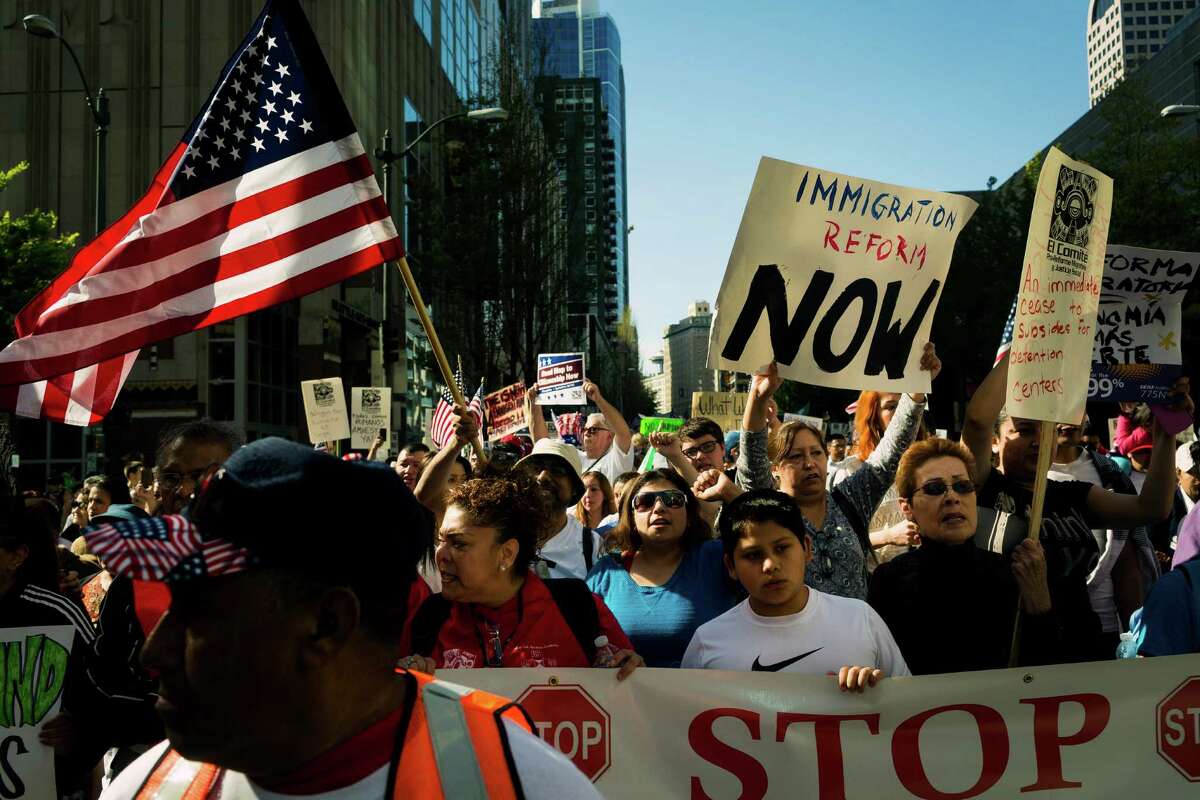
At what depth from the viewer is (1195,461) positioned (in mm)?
6707

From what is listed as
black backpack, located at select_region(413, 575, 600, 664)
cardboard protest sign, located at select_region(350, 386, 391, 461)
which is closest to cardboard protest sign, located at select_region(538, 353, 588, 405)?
cardboard protest sign, located at select_region(350, 386, 391, 461)

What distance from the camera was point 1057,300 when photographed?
444cm

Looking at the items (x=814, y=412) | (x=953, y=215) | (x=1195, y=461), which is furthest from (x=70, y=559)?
(x=814, y=412)

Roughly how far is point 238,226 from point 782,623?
269 centimetres

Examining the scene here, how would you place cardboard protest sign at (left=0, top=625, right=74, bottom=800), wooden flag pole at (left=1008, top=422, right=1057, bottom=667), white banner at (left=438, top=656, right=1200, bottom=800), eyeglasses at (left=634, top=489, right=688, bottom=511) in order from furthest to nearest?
1. eyeglasses at (left=634, top=489, right=688, bottom=511)
2. wooden flag pole at (left=1008, top=422, right=1057, bottom=667)
3. white banner at (left=438, top=656, right=1200, bottom=800)
4. cardboard protest sign at (left=0, top=625, right=74, bottom=800)

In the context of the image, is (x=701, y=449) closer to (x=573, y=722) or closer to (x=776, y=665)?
(x=776, y=665)

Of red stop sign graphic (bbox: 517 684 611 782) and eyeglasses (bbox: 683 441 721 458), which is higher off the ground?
eyeglasses (bbox: 683 441 721 458)

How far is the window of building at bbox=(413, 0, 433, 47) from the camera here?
41.6 metres

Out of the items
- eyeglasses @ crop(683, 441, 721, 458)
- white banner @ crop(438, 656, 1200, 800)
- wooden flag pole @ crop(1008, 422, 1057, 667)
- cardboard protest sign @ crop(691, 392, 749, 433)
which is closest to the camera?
white banner @ crop(438, 656, 1200, 800)

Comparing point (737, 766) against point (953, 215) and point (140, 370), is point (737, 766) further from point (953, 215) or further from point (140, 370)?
point (140, 370)

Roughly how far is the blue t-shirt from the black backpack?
530 millimetres

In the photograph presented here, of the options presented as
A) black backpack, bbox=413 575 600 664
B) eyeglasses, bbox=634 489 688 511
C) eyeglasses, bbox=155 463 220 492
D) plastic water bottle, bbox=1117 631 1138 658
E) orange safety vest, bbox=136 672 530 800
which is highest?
eyeglasses, bbox=155 463 220 492

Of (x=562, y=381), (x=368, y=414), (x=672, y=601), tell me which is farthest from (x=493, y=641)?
(x=562, y=381)

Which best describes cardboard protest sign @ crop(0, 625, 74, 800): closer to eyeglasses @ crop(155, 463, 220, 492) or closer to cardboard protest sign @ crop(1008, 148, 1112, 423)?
eyeglasses @ crop(155, 463, 220, 492)
